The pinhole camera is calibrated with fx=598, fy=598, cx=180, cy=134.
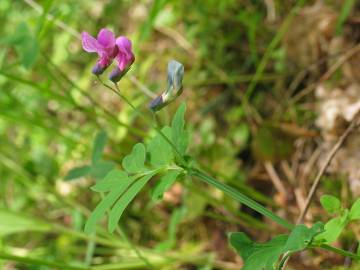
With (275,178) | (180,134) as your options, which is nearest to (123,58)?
(180,134)

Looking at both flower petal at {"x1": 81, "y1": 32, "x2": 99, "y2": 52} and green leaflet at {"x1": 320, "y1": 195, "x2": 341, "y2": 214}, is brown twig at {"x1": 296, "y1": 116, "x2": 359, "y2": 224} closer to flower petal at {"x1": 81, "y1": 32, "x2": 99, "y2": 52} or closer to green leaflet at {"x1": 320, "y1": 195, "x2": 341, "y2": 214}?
green leaflet at {"x1": 320, "y1": 195, "x2": 341, "y2": 214}

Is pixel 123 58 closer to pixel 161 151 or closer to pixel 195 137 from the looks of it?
pixel 161 151

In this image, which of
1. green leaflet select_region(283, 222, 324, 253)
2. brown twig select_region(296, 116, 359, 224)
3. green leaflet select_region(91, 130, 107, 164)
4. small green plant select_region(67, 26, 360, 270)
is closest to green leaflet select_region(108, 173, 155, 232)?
small green plant select_region(67, 26, 360, 270)

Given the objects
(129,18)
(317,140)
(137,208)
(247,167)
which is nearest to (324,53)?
(317,140)

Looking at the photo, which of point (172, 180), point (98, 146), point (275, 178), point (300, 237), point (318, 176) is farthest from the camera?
point (275, 178)

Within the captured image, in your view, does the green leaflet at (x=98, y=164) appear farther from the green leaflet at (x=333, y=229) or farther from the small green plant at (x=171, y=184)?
the green leaflet at (x=333, y=229)
